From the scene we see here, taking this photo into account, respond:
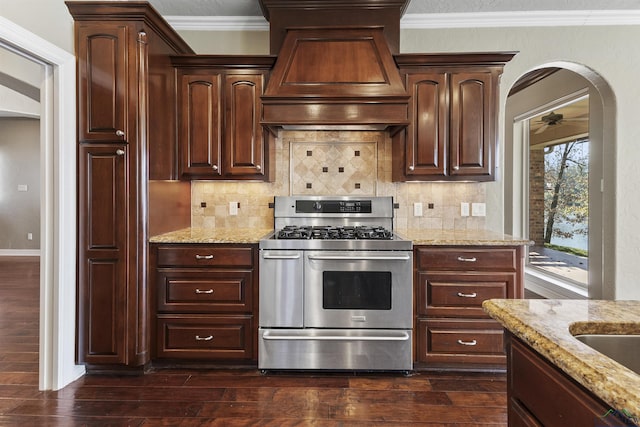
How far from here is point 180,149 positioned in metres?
2.88

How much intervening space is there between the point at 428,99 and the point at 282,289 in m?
1.81

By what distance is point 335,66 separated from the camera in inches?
108

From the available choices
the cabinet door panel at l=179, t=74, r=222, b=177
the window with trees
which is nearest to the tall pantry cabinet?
the cabinet door panel at l=179, t=74, r=222, b=177

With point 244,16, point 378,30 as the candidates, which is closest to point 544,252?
point 378,30

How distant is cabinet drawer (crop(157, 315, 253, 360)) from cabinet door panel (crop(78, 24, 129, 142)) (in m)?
1.32

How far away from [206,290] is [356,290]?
1046mm

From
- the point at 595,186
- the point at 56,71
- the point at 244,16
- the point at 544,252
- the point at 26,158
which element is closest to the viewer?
the point at 56,71

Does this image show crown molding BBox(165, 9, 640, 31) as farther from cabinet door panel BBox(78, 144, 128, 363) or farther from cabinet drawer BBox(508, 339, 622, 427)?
cabinet drawer BBox(508, 339, 622, 427)

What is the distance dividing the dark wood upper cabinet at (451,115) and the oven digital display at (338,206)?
1.62ft

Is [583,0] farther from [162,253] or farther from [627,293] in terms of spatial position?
[162,253]

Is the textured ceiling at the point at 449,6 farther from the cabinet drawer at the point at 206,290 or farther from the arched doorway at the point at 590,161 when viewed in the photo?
the cabinet drawer at the point at 206,290

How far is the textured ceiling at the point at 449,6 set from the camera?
9.76 feet

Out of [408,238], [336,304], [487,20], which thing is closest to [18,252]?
[336,304]

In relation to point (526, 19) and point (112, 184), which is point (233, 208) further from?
point (526, 19)
